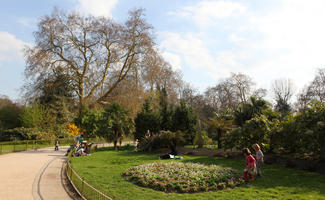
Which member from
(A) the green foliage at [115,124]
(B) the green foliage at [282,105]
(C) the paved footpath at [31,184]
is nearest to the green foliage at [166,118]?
(A) the green foliage at [115,124]

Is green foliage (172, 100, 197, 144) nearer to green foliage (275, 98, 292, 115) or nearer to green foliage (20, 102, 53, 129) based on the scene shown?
green foliage (20, 102, 53, 129)

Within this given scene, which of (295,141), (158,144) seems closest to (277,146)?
(295,141)

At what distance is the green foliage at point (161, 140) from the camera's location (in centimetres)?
1881

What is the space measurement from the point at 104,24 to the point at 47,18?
6711 millimetres

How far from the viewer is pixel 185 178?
29.1 feet

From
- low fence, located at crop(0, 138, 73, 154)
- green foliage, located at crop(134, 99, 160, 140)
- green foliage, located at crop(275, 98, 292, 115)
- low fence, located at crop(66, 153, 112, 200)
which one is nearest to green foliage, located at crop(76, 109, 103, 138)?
low fence, located at crop(0, 138, 73, 154)

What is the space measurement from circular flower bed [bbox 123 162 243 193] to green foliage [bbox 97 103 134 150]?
1281 centimetres

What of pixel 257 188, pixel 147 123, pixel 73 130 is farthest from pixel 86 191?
pixel 73 130

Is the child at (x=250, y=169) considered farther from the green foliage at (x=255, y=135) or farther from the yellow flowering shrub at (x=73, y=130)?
the yellow flowering shrub at (x=73, y=130)

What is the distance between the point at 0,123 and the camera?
32375mm

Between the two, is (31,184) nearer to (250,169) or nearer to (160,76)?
(250,169)

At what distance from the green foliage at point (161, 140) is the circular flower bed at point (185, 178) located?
8.00 meters

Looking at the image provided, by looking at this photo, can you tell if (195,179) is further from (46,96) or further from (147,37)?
(46,96)

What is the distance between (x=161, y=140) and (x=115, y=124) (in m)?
6.16
